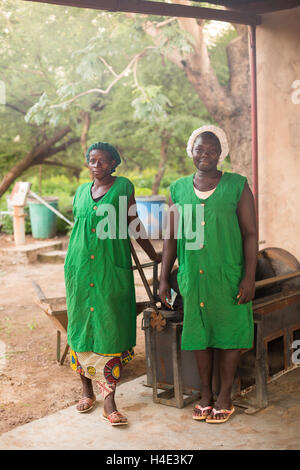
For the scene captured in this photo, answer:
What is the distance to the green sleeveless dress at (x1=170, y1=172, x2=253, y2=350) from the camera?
12.4ft

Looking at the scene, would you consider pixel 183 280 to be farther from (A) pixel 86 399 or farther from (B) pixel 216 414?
(A) pixel 86 399

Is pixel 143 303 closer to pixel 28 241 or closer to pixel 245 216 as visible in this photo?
pixel 245 216

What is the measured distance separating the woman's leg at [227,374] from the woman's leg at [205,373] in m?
0.08

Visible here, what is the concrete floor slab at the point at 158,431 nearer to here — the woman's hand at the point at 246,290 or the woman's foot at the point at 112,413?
the woman's foot at the point at 112,413

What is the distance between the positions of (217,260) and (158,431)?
118 centimetres

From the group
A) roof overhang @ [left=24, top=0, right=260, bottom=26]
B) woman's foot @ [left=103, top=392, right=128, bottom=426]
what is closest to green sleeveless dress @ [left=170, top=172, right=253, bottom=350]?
woman's foot @ [left=103, top=392, right=128, bottom=426]

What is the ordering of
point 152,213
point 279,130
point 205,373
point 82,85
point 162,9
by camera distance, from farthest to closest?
point 152,213 < point 82,85 < point 279,130 < point 162,9 < point 205,373

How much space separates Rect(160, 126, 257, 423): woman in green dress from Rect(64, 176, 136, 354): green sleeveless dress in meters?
0.41

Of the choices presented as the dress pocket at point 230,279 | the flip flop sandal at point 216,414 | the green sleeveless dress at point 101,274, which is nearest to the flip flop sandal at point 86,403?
the green sleeveless dress at point 101,274

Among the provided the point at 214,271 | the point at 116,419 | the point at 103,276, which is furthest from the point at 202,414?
the point at 103,276

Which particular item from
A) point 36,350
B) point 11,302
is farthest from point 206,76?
point 36,350

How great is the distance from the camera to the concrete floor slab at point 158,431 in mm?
3514

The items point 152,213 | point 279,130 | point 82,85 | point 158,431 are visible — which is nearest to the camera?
point 158,431

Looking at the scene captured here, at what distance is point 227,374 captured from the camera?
389 centimetres
